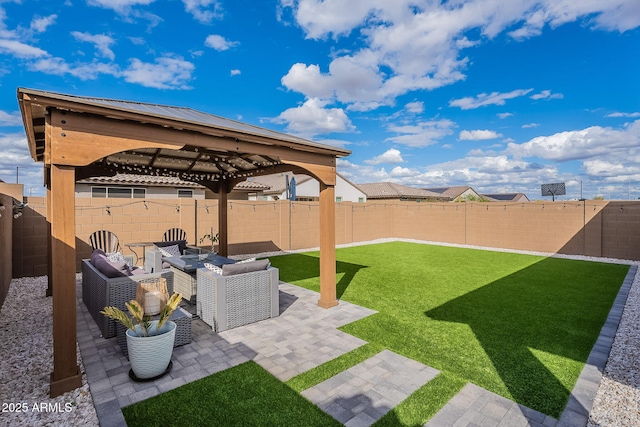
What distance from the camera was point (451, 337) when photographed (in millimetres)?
4434

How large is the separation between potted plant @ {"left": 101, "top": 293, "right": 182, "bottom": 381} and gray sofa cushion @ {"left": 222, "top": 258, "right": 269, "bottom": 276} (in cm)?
130

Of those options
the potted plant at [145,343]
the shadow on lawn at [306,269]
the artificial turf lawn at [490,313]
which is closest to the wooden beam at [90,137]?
the potted plant at [145,343]

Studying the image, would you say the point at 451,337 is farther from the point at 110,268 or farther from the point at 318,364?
the point at 110,268

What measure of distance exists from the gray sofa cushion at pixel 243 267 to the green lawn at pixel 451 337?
5.25 feet

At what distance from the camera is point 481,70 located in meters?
17.0

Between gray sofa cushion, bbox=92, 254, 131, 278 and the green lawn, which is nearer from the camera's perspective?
the green lawn

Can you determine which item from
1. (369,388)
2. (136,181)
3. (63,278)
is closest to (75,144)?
(63,278)

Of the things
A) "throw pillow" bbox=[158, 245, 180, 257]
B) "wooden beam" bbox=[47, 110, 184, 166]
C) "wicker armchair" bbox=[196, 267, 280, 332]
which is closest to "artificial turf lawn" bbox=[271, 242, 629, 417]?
"wicker armchair" bbox=[196, 267, 280, 332]

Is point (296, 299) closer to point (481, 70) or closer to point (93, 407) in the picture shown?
point (93, 407)

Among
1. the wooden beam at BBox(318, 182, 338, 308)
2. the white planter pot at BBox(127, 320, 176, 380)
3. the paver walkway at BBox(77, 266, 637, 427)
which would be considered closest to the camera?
the paver walkway at BBox(77, 266, 637, 427)

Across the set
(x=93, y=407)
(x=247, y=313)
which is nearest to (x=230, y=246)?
(x=247, y=313)

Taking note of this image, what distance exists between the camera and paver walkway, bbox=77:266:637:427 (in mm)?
2707

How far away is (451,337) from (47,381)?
4.99 m

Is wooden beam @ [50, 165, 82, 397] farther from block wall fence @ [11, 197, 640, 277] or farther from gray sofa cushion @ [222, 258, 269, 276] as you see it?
block wall fence @ [11, 197, 640, 277]
